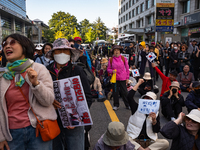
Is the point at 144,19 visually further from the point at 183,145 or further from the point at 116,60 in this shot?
the point at 183,145

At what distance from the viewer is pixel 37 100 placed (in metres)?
1.80

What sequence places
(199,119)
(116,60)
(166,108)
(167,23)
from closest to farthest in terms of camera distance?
(199,119) → (166,108) → (116,60) → (167,23)

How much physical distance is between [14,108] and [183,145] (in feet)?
7.46

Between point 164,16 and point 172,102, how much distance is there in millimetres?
13735

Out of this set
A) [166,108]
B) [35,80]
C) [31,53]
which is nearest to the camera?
[35,80]

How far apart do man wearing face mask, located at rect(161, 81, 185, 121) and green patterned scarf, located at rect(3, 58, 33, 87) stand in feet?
12.6


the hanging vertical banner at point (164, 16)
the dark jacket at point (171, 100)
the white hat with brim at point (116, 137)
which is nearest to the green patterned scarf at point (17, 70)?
the white hat with brim at point (116, 137)

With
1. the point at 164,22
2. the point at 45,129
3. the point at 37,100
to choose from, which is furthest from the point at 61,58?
the point at 164,22

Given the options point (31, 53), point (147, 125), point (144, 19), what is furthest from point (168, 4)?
point (144, 19)

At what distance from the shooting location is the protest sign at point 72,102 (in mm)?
2070

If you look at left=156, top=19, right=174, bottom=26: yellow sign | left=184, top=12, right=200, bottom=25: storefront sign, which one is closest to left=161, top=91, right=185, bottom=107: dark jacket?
left=156, top=19, right=174, bottom=26: yellow sign

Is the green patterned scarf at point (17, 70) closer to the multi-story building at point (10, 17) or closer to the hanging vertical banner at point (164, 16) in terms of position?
the hanging vertical banner at point (164, 16)

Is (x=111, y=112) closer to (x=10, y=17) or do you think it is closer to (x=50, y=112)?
(x=50, y=112)

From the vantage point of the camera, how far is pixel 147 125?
3303 millimetres
